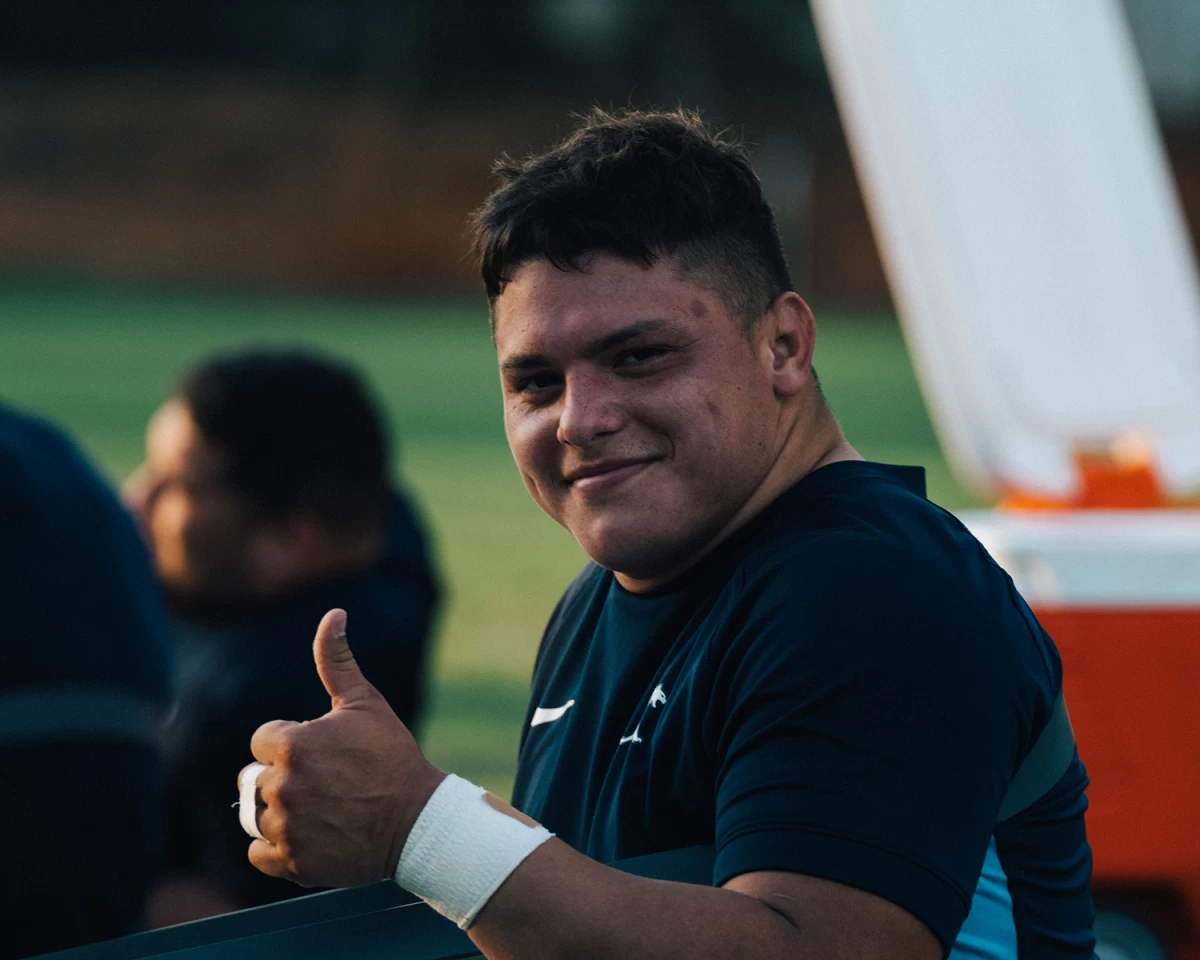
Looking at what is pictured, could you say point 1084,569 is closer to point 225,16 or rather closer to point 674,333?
point 674,333

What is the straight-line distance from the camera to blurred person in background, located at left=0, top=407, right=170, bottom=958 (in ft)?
7.36

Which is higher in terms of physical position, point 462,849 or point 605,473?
point 605,473

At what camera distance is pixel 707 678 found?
57.3 inches

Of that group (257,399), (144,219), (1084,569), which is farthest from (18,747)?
(144,219)

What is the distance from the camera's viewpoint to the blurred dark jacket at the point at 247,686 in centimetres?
318

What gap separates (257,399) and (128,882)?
1.37m

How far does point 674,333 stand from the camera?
61.0 inches

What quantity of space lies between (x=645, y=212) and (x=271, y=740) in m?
0.58

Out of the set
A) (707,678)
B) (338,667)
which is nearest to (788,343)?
(707,678)

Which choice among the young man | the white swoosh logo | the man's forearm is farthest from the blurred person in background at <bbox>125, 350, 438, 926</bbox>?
the man's forearm

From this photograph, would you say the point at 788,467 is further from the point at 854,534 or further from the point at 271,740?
the point at 271,740

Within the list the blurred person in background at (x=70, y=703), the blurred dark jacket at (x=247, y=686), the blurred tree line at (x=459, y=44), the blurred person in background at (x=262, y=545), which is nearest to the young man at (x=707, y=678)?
the blurred person in background at (x=70, y=703)

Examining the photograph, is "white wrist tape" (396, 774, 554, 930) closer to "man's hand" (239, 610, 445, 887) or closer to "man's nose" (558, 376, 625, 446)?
"man's hand" (239, 610, 445, 887)

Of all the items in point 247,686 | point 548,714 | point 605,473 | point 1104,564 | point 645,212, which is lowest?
point 1104,564
